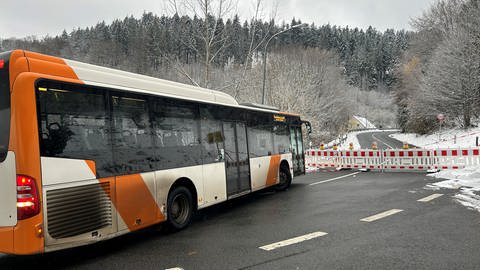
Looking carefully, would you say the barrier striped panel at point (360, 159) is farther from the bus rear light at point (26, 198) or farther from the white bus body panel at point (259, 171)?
the bus rear light at point (26, 198)

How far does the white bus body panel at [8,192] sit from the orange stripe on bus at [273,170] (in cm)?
800

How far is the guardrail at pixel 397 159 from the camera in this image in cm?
1675

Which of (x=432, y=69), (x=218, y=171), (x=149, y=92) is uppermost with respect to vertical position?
(x=432, y=69)

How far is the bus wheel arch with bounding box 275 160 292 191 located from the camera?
13.3 metres

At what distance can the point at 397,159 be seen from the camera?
18.4 m

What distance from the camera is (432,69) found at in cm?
4203

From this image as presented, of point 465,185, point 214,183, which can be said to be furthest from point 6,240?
point 465,185

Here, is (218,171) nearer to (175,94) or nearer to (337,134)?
(175,94)

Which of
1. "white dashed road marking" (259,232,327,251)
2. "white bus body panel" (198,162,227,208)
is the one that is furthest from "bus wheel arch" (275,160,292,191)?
"white dashed road marking" (259,232,327,251)

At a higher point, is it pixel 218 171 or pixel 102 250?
pixel 218 171

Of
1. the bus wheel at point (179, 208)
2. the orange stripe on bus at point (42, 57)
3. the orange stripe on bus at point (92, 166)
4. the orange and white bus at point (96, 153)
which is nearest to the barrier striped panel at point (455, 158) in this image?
the orange and white bus at point (96, 153)

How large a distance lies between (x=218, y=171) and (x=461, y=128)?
136 ft

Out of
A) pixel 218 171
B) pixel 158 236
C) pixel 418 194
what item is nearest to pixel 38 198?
pixel 158 236

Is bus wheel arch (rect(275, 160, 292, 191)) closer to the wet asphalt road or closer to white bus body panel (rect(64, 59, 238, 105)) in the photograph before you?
the wet asphalt road
